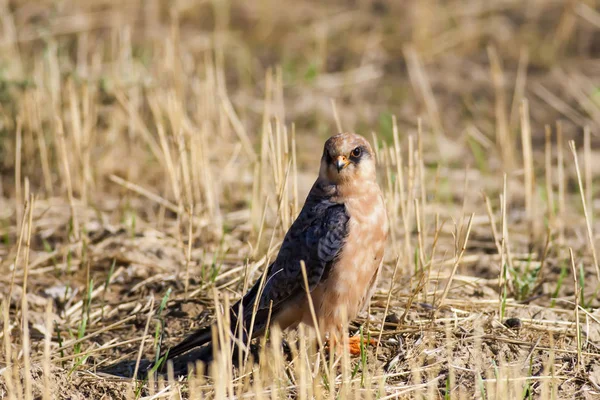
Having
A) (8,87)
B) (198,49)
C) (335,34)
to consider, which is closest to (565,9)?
(335,34)

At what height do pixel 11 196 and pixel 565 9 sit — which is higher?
pixel 565 9

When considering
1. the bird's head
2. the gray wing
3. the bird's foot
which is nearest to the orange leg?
the bird's foot

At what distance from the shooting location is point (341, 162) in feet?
16.2

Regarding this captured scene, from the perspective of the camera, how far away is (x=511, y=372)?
486cm

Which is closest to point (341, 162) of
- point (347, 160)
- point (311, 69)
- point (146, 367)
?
point (347, 160)

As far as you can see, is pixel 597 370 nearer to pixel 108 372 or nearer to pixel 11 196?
pixel 108 372

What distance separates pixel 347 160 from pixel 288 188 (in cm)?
111

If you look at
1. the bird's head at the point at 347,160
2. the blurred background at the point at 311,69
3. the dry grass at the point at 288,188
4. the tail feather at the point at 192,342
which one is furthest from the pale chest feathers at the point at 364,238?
the blurred background at the point at 311,69

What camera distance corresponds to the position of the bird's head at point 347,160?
16.4 feet

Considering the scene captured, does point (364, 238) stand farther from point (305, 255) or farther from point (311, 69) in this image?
point (311, 69)

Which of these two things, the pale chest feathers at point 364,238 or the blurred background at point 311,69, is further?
the blurred background at point 311,69

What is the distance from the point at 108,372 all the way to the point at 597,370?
8.95 ft

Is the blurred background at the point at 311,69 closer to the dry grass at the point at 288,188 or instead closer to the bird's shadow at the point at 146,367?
the dry grass at the point at 288,188

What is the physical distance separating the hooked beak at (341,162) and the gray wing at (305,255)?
214mm
